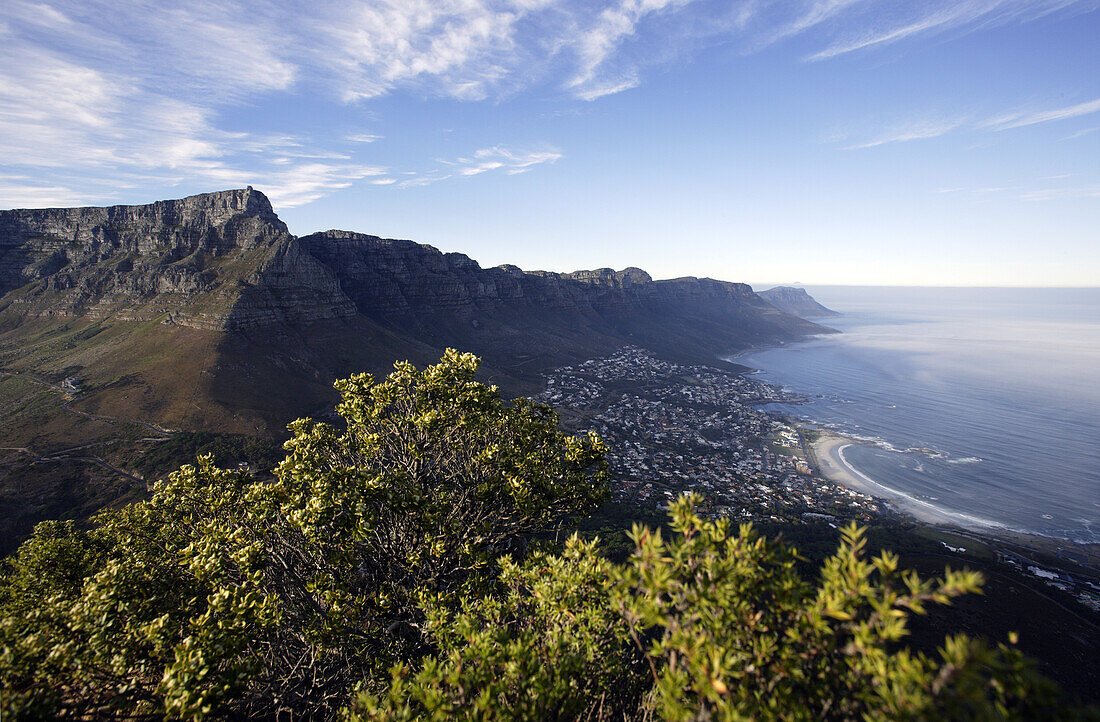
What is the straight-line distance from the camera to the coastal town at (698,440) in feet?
187

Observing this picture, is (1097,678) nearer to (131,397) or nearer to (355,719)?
(355,719)

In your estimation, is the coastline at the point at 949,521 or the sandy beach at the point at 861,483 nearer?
the coastline at the point at 949,521

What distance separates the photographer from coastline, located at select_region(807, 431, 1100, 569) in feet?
164

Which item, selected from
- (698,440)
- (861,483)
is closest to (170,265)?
(698,440)

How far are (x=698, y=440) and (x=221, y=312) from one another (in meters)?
88.0

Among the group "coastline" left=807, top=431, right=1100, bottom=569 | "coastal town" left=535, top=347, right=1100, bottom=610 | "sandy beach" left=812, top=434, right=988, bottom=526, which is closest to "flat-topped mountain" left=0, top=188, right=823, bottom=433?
"coastal town" left=535, top=347, right=1100, bottom=610

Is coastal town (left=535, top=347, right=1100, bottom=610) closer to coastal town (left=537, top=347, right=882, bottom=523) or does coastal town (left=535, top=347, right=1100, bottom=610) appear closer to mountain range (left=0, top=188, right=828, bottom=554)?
coastal town (left=537, top=347, right=882, bottom=523)

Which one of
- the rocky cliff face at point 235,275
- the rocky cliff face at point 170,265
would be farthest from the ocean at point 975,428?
the rocky cliff face at point 170,265

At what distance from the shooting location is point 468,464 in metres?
14.7

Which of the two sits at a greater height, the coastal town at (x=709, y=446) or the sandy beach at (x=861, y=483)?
the coastal town at (x=709, y=446)

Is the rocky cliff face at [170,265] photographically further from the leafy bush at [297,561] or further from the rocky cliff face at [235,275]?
the leafy bush at [297,561]

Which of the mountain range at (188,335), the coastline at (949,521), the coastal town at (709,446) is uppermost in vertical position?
the mountain range at (188,335)

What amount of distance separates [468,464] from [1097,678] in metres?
49.5

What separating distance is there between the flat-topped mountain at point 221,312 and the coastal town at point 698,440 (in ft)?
47.9
